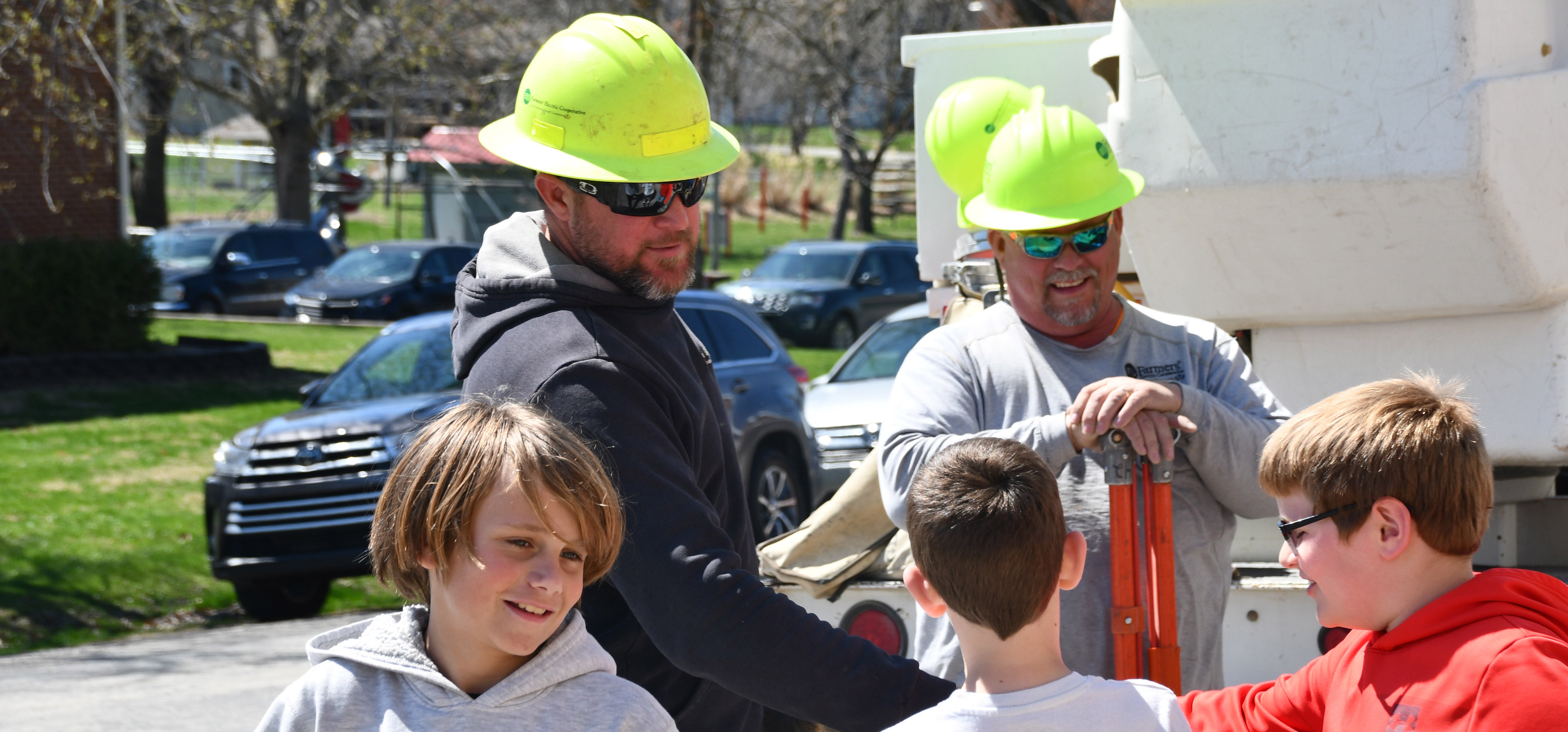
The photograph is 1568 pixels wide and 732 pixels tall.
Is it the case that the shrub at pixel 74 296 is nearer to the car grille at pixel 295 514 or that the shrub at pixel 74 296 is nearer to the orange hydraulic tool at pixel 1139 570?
the car grille at pixel 295 514

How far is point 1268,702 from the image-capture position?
8.27 feet

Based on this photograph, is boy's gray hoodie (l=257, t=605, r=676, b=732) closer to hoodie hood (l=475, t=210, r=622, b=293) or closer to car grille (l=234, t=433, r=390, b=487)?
hoodie hood (l=475, t=210, r=622, b=293)

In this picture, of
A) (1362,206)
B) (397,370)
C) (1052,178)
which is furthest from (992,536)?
(397,370)

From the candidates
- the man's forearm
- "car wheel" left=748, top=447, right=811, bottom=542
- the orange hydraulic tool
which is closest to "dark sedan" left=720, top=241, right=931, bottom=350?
"car wheel" left=748, top=447, right=811, bottom=542

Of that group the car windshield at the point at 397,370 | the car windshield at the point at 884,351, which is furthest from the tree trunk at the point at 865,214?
the car windshield at the point at 397,370

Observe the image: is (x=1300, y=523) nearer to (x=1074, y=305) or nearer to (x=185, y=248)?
(x=1074, y=305)

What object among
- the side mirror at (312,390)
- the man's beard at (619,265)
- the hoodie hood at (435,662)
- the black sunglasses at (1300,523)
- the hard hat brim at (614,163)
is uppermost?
the hard hat brim at (614,163)

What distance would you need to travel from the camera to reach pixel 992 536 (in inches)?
81.7

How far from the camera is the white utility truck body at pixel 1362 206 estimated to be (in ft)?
10.2

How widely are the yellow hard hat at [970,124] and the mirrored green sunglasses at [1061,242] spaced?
38.3 inches

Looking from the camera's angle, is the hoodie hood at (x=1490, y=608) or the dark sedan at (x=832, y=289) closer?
the hoodie hood at (x=1490, y=608)

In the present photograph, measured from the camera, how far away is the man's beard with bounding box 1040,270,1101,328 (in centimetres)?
324

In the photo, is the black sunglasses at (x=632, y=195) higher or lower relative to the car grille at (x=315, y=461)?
higher

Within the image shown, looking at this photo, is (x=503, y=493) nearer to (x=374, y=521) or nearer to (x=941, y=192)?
(x=374, y=521)
